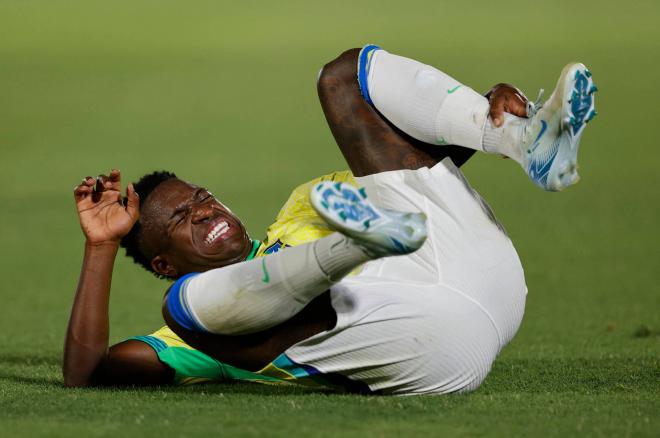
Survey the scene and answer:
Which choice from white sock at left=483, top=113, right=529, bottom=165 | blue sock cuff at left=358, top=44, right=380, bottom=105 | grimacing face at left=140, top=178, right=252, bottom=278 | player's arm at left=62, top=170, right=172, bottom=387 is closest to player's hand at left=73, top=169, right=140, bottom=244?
player's arm at left=62, top=170, right=172, bottom=387

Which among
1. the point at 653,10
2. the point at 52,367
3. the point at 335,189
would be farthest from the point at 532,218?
the point at 653,10

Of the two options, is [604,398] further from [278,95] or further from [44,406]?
[278,95]

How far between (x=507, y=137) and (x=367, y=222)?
24.6 inches

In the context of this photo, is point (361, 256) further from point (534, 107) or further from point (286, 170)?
point (286, 170)

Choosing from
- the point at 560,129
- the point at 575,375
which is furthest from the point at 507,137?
the point at 575,375

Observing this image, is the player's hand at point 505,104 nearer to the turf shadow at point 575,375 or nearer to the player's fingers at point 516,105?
the player's fingers at point 516,105

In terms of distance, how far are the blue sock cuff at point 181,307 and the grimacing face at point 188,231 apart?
41cm

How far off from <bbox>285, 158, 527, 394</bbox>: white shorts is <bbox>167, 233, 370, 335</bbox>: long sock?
0.63 feet

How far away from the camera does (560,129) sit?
3045mm

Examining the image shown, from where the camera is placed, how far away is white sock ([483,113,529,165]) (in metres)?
3.19

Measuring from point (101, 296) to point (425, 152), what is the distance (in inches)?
44.2

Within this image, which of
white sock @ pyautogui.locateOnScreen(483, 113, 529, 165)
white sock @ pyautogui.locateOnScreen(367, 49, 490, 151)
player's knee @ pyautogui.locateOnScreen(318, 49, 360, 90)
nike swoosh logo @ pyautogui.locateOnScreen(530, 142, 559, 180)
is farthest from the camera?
player's knee @ pyautogui.locateOnScreen(318, 49, 360, 90)

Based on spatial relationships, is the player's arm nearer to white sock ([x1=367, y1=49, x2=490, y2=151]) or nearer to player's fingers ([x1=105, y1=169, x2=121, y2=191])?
player's fingers ([x1=105, y1=169, x2=121, y2=191])

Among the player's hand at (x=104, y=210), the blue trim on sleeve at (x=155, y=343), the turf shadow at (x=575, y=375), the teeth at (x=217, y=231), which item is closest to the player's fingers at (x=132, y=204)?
the player's hand at (x=104, y=210)
